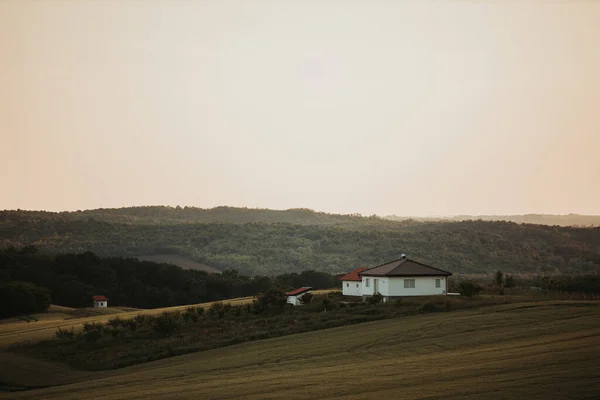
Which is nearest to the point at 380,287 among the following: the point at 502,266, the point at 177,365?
the point at 177,365

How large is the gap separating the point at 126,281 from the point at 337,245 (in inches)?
3262

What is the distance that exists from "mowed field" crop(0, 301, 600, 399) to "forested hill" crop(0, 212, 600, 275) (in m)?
104

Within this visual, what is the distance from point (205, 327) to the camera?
61.8m

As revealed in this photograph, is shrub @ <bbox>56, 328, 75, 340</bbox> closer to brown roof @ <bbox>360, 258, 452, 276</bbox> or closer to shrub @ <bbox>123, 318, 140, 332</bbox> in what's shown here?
shrub @ <bbox>123, 318, 140, 332</bbox>

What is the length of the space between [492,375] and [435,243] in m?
138

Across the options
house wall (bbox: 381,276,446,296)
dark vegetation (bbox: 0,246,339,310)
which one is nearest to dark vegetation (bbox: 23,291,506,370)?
house wall (bbox: 381,276,446,296)

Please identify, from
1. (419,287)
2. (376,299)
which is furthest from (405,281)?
(376,299)

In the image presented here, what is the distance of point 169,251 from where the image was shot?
593ft

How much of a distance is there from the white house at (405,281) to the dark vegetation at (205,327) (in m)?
2.11

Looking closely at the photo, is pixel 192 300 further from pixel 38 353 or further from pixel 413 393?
pixel 413 393

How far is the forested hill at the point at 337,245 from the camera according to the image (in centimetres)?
15925

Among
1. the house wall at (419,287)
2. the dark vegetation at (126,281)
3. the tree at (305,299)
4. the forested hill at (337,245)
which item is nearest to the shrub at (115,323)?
the tree at (305,299)

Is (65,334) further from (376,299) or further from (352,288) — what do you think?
(352,288)

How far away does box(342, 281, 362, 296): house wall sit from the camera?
67625 mm
